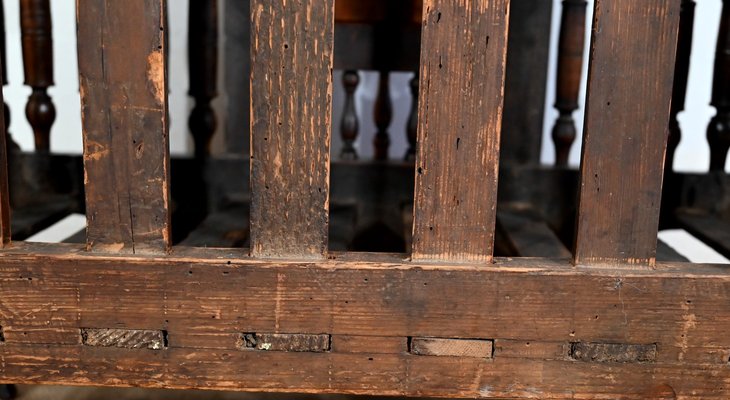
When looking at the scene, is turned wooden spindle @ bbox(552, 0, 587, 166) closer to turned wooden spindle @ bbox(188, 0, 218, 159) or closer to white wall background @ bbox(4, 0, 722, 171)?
turned wooden spindle @ bbox(188, 0, 218, 159)

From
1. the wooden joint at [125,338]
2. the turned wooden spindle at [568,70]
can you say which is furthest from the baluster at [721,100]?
the wooden joint at [125,338]

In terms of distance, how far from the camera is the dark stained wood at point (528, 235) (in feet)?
5.26

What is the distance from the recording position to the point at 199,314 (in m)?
1.26

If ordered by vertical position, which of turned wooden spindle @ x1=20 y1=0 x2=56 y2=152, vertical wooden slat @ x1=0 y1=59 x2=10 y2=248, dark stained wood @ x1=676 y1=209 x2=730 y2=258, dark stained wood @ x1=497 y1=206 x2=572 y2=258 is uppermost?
turned wooden spindle @ x1=20 y1=0 x2=56 y2=152

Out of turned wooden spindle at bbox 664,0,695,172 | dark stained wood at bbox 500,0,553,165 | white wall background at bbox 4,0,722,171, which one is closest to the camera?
turned wooden spindle at bbox 664,0,695,172

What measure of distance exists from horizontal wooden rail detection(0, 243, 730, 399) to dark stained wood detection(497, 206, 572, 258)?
0.82 feet

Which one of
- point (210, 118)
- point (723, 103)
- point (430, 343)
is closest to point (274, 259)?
point (430, 343)

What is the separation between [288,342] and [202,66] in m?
1.19

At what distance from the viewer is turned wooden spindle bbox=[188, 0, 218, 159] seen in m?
2.20

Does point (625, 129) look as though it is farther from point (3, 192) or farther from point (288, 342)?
point (3, 192)

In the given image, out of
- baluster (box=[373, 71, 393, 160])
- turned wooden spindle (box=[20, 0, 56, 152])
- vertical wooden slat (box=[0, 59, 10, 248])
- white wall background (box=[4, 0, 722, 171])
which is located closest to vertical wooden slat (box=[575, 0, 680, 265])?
vertical wooden slat (box=[0, 59, 10, 248])

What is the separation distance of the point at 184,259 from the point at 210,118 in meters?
1.10

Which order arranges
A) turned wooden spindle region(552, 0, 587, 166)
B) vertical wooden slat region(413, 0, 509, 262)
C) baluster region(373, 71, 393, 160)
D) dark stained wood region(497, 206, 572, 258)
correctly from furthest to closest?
baluster region(373, 71, 393, 160), turned wooden spindle region(552, 0, 587, 166), dark stained wood region(497, 206, 572, 258), vertical wooden slat region(413, 0, 509, 262)

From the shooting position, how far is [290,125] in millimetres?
1189
